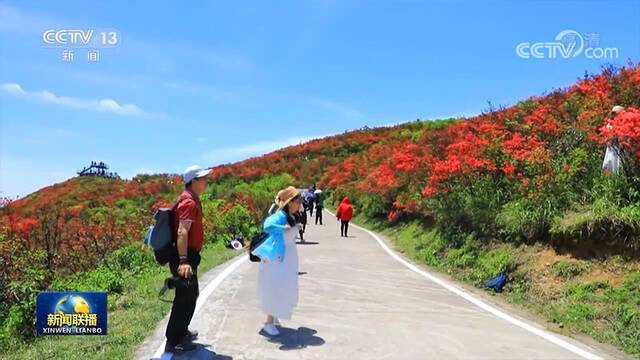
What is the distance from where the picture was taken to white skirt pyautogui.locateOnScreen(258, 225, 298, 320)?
6680mm

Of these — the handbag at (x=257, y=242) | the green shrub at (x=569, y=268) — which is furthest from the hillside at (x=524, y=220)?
the handbag at (x=257, y=242)

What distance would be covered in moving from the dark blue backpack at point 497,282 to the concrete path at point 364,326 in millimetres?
731

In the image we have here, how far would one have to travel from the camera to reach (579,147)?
41.5ft

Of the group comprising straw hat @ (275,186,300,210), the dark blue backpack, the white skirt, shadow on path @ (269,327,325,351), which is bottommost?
shadow on path @ (269,327,325,351)

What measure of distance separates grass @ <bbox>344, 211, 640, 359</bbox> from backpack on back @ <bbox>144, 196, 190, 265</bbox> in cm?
521

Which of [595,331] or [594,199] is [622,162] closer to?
[594,199]

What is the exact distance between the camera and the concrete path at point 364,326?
609cm

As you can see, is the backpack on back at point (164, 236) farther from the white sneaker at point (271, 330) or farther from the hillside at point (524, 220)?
the hillside at point (524, 220)

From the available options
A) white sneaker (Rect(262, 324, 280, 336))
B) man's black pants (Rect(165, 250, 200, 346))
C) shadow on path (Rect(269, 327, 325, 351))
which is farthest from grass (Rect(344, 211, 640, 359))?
man's black pants (Rect(165, 250, 200, 346))

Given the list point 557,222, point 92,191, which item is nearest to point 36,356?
point 557,222

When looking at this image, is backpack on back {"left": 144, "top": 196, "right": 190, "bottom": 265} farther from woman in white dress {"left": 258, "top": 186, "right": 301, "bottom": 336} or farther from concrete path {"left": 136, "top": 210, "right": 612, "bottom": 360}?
woman in white dress {"left": 258, "top": 186, "right": 301, "bottom": 336}

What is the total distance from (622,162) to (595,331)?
167 inches

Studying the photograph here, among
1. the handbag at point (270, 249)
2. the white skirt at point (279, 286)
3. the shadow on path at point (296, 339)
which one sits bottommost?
the shadow on path at point (296, 339)

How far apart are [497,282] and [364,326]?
164 inches
